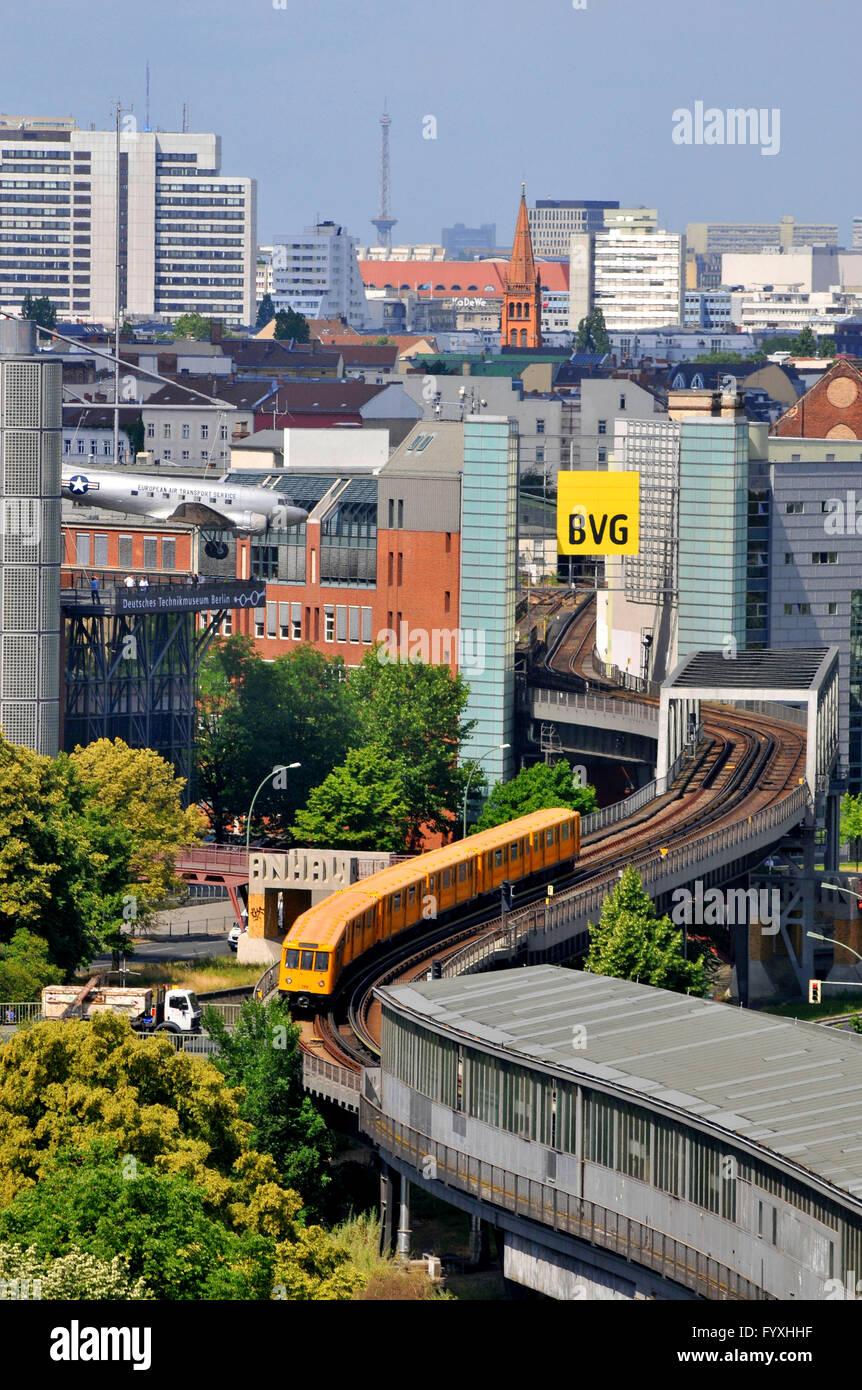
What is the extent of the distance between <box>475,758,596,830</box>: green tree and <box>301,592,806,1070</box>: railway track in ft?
12.6

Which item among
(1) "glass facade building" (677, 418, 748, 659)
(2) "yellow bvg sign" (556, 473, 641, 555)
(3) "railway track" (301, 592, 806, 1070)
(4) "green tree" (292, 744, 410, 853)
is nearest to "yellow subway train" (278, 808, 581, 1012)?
(3) "railway track" (301, 592, 806, 1070)

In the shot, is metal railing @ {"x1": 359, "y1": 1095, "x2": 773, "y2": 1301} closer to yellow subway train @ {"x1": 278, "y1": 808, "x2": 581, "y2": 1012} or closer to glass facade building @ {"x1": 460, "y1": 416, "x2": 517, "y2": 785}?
yellow subway train @ {"x1": 278, "y1": 808, "x2": 581, "y2": 1012}

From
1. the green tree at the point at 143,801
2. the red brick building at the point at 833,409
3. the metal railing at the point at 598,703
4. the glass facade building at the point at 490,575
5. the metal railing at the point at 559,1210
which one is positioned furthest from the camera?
the red brick building at the point at 833,409

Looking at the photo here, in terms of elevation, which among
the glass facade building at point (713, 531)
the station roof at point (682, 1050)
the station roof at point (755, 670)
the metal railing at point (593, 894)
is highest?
the glass facade building at point (713, 531)

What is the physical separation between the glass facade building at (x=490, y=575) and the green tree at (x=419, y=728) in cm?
140

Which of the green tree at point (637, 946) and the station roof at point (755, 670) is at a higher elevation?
the station roof at point (755, 670)

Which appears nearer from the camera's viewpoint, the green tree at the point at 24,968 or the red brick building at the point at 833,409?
the green tree at the point at 24,968

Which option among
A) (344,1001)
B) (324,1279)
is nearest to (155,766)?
(344,1001)

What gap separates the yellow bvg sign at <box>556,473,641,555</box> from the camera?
121500mm

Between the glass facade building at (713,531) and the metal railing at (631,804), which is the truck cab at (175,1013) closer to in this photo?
the metal railing at (631,804)

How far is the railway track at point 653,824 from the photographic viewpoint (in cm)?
6881

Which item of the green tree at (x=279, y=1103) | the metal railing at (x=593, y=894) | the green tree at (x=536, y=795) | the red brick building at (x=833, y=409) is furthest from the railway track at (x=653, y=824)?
the red brick building at (x=833, y=409)

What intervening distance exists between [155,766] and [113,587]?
12.7 m

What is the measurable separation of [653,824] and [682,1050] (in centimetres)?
4035
